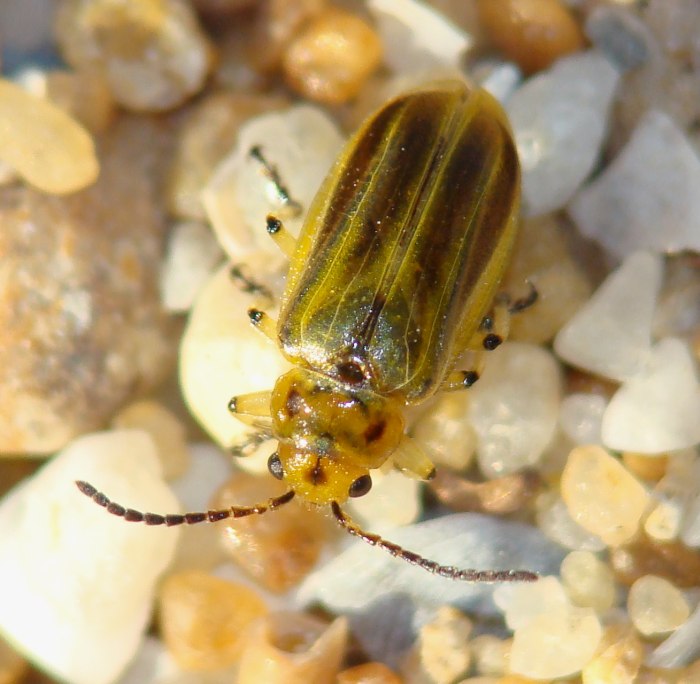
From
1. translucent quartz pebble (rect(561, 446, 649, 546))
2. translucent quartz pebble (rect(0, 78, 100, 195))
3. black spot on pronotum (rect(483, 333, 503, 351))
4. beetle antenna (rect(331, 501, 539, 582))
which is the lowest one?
beetle antenna (rect(331, 501, 539, 582))

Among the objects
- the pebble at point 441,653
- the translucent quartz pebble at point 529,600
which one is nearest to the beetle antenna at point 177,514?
the pebble at point 441,653

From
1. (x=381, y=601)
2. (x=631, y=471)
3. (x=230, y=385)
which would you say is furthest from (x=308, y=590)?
(x=631, y=471)

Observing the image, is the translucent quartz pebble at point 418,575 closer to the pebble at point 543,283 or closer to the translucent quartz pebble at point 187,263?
the pebble at point 543,283

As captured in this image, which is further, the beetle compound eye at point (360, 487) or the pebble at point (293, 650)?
the beetle compound eye at point (360, 487)

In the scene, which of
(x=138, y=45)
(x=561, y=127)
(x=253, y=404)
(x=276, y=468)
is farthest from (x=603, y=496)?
(x=138, y=45)

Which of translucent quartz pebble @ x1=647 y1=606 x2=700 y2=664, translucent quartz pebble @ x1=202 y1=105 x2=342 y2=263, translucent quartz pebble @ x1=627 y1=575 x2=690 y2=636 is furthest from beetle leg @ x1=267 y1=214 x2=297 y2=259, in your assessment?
translucent quartz pebble @ x1=647 y1=606 x2=700 y2=664

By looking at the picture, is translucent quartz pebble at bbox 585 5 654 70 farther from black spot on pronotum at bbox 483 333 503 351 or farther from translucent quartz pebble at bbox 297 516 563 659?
translucent quartz pebble at bbox 297 516 563 659
